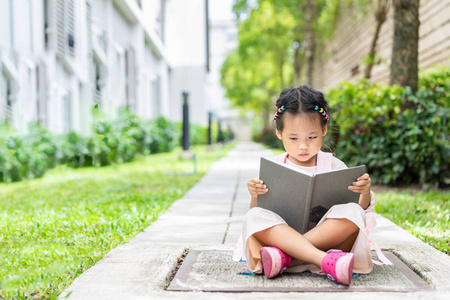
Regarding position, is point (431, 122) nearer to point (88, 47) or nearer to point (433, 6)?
point (433, 6)

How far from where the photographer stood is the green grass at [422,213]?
356 centimetres

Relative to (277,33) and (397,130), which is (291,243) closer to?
(397,130)

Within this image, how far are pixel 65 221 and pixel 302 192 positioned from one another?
95.8 inches

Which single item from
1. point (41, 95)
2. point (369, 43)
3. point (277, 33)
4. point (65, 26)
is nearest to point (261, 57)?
point (277, 33)

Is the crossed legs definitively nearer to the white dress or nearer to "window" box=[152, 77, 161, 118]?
the white dress

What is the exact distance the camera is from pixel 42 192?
20.1 ft

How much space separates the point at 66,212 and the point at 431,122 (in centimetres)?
405

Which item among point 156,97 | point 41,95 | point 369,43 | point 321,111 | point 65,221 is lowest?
point 65,221

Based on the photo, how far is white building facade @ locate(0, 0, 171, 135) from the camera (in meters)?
8.12

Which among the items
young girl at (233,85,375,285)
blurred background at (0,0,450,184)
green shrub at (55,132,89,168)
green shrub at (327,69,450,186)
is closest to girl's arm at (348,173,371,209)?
young girl at (233,85,375,285)

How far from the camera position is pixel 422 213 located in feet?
14.8

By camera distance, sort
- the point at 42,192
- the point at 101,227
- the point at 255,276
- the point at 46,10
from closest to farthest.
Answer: the point at 255,276, the point at 101,227, the point at 42,192, the point at 46,10

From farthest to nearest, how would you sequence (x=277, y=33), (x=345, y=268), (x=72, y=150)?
1. (x=277, y=33)
2. (x=72, y=150)
3. (x=345, y=268)

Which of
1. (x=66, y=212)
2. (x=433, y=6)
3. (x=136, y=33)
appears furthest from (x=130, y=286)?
(x=136, y=33)
